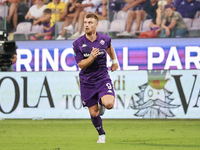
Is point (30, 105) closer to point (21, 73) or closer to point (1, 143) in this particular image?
point (21, 73)

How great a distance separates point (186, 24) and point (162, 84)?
13.6 ft

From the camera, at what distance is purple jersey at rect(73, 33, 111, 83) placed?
28.3 ft

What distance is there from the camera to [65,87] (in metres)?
17.6

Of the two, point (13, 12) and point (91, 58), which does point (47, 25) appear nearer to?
point (13, 12)

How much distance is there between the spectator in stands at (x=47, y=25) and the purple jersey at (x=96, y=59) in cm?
1297

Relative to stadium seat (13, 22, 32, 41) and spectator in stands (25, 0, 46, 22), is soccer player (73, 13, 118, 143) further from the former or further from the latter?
stadium seat (13, 22, 32, 41)

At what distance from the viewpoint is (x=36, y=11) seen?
71.2 feet

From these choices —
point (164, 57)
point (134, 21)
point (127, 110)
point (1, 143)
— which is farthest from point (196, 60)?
point (1, 143)

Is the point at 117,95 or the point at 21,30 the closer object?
the point at 117,95

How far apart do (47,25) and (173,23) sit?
17.1ft

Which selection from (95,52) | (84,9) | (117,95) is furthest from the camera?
(84,9)

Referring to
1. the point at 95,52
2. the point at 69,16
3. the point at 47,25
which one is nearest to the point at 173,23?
the point at 69,16

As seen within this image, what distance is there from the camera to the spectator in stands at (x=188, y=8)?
2036cm

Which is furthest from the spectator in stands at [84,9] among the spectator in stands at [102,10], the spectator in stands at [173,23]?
the spectator in stands at [173,23]
